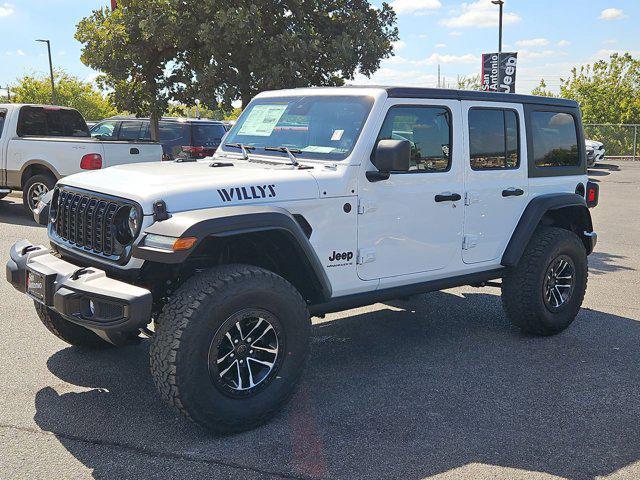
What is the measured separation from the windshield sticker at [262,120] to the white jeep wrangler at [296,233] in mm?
15

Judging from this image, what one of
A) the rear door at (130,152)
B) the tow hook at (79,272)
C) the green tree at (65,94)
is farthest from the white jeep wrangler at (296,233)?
the green tree at (65,94)

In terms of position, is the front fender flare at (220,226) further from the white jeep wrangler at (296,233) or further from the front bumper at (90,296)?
the front bumper at (90,296)

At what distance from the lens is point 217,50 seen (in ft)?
34.0

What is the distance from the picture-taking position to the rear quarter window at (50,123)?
1128 cm

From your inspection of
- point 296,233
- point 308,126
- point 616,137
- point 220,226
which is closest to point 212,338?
point 220,226

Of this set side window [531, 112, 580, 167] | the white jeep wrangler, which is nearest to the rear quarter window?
the white jeep wrangler

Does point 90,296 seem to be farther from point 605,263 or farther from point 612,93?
point 612,93

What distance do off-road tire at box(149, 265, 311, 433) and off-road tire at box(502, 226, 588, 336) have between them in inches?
90.4

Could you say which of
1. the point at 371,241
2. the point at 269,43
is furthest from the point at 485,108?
the point at 269,43

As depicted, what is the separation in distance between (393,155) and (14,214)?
9.91 meters

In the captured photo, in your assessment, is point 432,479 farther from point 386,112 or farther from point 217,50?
point 217,50

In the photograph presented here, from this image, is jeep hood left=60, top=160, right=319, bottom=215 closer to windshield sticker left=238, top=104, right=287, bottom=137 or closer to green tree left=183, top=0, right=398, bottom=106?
windshield sticker left=238, top=104, right=287, bottom=137

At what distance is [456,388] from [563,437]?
2.74ft

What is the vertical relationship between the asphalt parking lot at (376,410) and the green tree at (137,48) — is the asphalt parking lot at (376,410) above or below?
below
